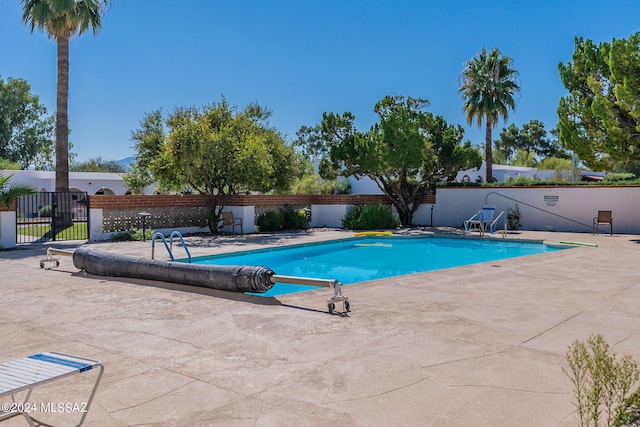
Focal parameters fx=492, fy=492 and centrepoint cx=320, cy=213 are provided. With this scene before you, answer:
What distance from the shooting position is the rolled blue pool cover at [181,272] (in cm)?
737

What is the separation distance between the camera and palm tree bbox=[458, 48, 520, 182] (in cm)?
2692

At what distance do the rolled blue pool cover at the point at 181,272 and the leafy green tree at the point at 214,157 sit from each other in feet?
28.1

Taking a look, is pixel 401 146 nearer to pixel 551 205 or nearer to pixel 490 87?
pixel 551 205

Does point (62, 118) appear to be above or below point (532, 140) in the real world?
below

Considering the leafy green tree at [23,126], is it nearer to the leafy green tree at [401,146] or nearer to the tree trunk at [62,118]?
the tree trunk at [62,118]

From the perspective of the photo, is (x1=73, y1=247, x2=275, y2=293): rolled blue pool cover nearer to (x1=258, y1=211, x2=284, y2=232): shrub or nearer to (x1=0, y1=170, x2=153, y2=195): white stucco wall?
(x1=258, y1=211, x2=284, y2=232): shrub

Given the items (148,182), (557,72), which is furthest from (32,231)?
(557,72)

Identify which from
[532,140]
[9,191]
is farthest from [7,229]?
[532,140]

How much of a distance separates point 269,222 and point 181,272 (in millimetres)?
13038

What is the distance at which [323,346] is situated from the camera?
5039 millimetres

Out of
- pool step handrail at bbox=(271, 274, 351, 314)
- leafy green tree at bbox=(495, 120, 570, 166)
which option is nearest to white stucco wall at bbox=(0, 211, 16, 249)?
pool step handrail at bbox=(271, 274, 351, 314)

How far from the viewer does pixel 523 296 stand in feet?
24.7

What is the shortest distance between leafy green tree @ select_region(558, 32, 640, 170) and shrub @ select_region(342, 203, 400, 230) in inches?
318

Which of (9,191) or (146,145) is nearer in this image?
(9,191)
